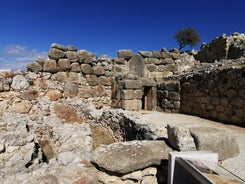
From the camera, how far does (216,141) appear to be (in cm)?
257

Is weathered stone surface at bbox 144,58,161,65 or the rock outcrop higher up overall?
weathered stone surface at bbox 144,58,161,65

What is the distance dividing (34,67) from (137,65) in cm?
513

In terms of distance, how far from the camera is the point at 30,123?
5.86m

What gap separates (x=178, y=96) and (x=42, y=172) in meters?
7.27

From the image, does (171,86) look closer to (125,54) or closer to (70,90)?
(125,54)

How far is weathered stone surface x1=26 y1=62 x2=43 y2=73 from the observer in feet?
23.2

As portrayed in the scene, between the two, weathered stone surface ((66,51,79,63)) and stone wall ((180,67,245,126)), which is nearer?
stone wall ((180,67,245,126))

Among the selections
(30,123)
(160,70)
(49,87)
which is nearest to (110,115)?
(30,123)

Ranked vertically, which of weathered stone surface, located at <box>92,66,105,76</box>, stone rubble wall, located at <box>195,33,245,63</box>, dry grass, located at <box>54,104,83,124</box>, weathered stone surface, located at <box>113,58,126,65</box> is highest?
stone rubble wall, located at <box>195,33,245,63</box>

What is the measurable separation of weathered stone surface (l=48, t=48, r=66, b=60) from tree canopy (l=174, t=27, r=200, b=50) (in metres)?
27.9

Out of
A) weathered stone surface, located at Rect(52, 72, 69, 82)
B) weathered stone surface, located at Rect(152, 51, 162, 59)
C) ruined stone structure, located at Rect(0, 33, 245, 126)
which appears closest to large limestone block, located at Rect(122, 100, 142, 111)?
ruined stone structure, located at Rect(0, 33, 245, 126)

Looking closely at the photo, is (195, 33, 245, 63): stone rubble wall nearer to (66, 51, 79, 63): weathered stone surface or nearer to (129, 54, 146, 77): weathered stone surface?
(129, 54, 146, 77): weathered stone surface

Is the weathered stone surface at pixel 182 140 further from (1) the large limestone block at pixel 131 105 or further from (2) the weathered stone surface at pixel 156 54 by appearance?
(2) the weathered stone surface at pixel 156 54

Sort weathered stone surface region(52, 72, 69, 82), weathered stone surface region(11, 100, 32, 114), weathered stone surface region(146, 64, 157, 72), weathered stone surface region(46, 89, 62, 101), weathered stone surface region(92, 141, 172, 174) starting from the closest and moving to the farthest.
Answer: weathered stone surface region(92, 141, 172, 174) < weathered stone surface region(11, 100, 32, 114) < weathered stone surface region(46, 89, 62, 101) < weathered stone surface region(52, 72, 69, 82) < weathered stone surface region(146, 64, 157, 72)
